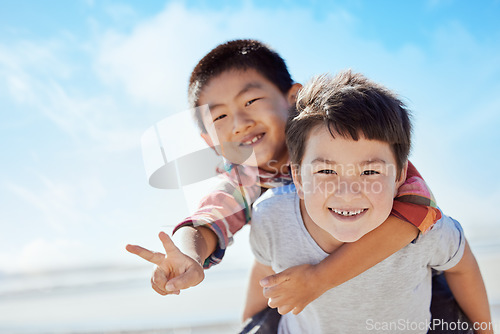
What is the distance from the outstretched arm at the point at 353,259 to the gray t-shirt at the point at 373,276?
0.32 feet

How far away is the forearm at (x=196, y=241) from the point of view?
5.21ft

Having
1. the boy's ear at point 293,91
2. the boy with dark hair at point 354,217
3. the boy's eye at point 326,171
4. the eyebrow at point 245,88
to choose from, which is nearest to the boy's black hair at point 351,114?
the boy with dark hair at point 354,217

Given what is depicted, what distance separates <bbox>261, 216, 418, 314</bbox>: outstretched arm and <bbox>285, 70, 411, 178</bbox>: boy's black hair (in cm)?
25

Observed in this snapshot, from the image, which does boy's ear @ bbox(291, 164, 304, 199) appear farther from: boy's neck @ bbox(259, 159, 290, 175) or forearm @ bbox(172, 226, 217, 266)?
boy's neck @ bbox(259, 159, 290, 175)

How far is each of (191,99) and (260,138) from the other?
54 centimetres

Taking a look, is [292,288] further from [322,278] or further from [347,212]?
[347,212]

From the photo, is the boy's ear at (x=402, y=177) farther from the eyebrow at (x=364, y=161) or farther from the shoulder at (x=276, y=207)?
the shoulder at (x=276, y=207)

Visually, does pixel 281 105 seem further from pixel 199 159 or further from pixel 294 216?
pixel 294 216

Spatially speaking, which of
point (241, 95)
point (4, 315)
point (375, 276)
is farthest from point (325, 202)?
point (4, 315)

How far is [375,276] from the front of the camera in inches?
65.5

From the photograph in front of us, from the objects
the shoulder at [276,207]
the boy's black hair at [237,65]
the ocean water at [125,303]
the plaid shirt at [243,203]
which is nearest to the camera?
the plaid shirt at [243,203]

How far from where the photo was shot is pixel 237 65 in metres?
2.37

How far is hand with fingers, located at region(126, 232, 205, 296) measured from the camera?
1.31m

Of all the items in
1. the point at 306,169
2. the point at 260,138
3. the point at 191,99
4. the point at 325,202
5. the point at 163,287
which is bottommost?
the point at 163,287
